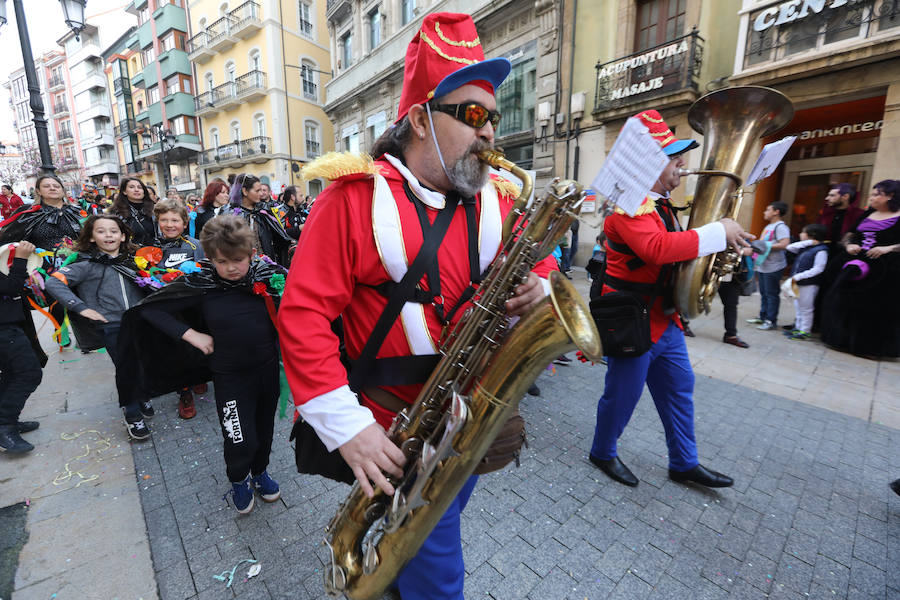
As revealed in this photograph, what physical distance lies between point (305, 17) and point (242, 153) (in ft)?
30.7

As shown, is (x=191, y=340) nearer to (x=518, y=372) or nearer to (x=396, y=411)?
(x=396, y=411)

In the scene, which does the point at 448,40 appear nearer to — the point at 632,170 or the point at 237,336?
the point at 632,170

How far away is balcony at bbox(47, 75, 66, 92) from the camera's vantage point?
43.1 meters

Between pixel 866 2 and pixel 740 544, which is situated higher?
pixel 866 2

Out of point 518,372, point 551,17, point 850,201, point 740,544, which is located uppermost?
point 551,17

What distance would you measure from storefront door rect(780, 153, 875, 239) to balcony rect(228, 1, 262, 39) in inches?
1065

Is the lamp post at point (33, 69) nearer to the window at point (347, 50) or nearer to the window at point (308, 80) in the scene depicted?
the window at point (347, 50)

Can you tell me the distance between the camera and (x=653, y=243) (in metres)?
2.28

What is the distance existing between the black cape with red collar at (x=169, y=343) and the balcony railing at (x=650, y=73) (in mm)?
10112

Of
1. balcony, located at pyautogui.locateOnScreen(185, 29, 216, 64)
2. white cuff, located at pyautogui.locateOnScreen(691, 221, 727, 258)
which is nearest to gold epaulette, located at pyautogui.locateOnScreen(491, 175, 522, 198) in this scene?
white cuff, located at pyautogui.locateOnScreen(691, 221, 727, 258)

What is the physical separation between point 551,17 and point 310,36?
20788 mm

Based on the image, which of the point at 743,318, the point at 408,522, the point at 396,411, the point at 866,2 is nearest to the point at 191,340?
the point at 396,411

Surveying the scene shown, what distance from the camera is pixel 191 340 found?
2521 mm

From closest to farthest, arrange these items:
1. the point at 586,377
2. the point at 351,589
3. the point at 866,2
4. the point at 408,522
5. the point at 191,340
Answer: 1. the point at 408,522
2. the point at 351,589
3. the point at 191,340
4. the point at 586,377
5. the point at 866,2
